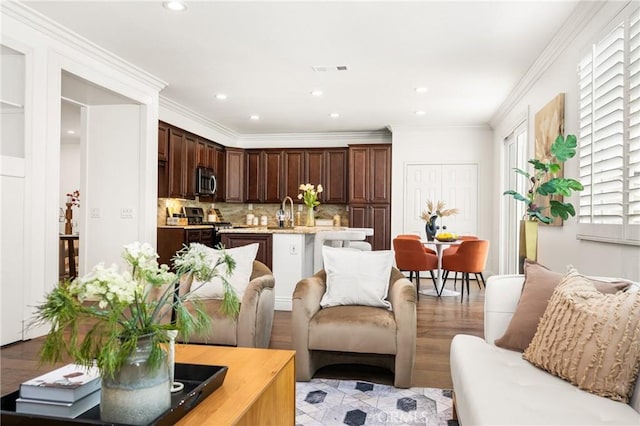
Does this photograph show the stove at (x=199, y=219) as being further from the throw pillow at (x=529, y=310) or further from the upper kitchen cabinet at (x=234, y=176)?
the throw pillow at (x=529, y=310)

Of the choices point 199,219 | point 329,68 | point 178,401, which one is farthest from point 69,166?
point 178,401

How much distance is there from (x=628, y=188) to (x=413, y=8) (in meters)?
2.00

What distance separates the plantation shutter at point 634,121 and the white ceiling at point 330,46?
871 millimetres

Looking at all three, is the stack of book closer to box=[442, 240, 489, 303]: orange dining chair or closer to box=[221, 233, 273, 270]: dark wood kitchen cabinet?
box=[221, 233, 273, 270]: dark wood kitchen cabinet

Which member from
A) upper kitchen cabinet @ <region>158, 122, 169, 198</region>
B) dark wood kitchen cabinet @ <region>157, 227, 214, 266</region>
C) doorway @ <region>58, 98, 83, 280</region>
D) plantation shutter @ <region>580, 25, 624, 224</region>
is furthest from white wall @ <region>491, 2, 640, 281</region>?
doorway @ <region>58, 98, 83, 280</region>

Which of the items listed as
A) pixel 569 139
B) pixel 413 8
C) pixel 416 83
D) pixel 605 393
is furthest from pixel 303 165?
pixel 605 393

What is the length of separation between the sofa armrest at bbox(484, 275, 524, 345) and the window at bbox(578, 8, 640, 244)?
906 mm

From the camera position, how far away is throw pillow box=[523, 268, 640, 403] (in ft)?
5.15

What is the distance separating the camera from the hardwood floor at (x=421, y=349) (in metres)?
2.99

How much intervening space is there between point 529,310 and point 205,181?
6.37 m

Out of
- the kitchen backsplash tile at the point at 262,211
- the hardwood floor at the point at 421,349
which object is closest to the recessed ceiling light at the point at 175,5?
the hardwood floor at the point at 421,349

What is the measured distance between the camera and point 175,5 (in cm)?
357

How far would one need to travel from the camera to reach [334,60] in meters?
4.77

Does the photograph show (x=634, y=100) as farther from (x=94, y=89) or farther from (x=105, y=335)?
(x=94, y=89)
